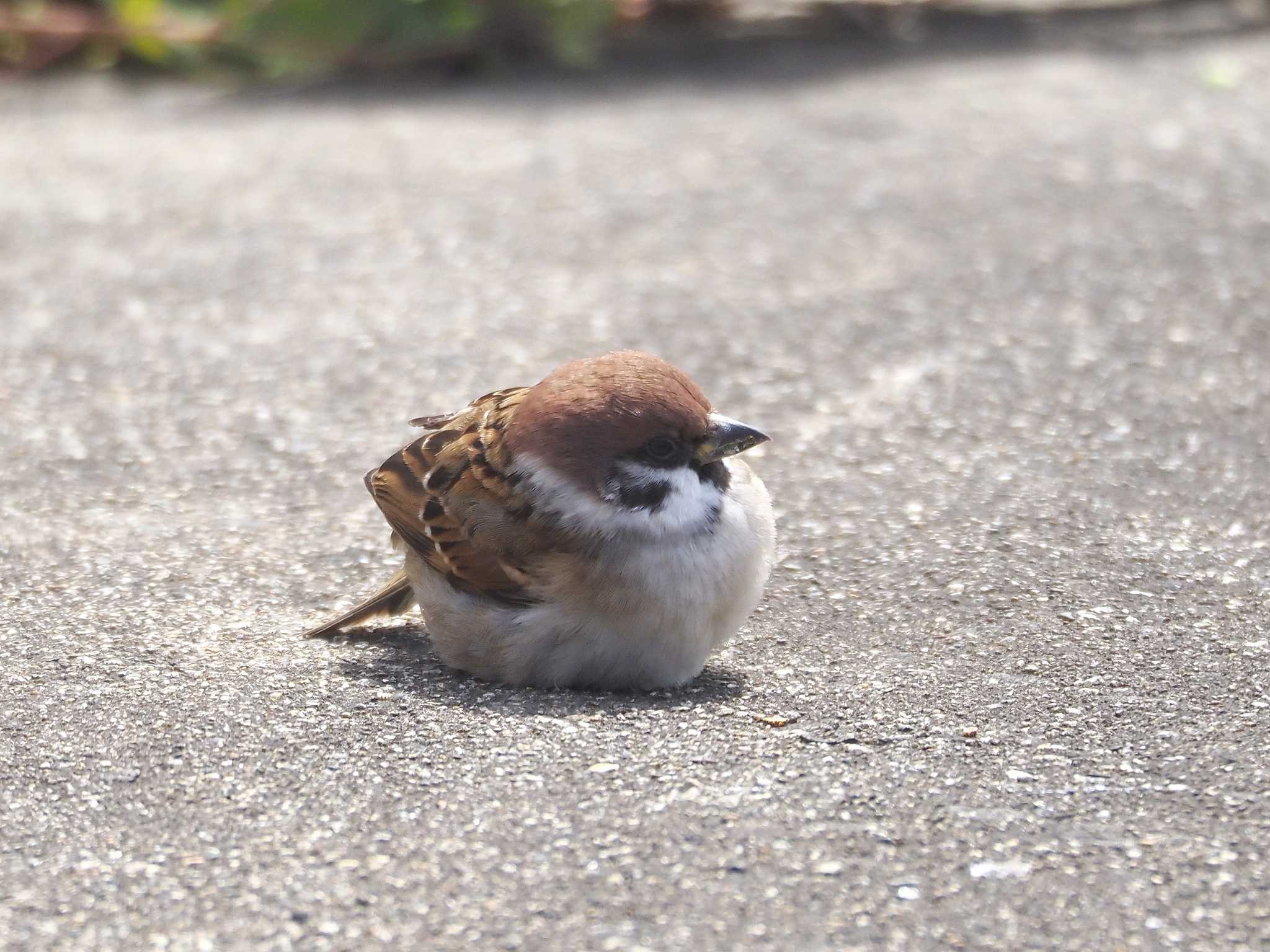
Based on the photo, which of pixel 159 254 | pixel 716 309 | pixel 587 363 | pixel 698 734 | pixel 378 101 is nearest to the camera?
pixel 698 734

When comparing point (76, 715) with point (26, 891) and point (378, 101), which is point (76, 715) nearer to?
point (26, 891)

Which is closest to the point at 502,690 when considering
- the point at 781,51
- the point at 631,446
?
the point at 631,446

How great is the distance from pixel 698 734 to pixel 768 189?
4.47m

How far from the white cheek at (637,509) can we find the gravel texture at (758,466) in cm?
40

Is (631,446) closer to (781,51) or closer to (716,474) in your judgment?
(716,474)

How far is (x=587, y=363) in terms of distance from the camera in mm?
3629

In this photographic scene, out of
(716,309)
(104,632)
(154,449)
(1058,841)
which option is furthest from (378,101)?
(1058,841)

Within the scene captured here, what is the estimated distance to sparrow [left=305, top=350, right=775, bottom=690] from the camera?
3.52 meters

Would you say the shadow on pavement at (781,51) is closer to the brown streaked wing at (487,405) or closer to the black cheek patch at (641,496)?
the brown streaked wing at (487,405)

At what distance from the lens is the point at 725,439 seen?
3.57 meters

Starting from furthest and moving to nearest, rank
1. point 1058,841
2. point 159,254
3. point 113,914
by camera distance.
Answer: point 159,254 → point 1058,841 → point 113,914

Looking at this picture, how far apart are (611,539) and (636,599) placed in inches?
5.9

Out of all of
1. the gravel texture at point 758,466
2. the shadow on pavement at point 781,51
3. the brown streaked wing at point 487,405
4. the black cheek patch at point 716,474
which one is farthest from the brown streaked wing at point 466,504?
the shadow on pavement at point 781,51

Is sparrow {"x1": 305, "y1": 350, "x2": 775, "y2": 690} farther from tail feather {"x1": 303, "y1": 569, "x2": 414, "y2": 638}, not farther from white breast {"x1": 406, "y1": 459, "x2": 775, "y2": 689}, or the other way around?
tail feather {"x1": 303, "y1": 569, "x2": 414, "y2": 638}
